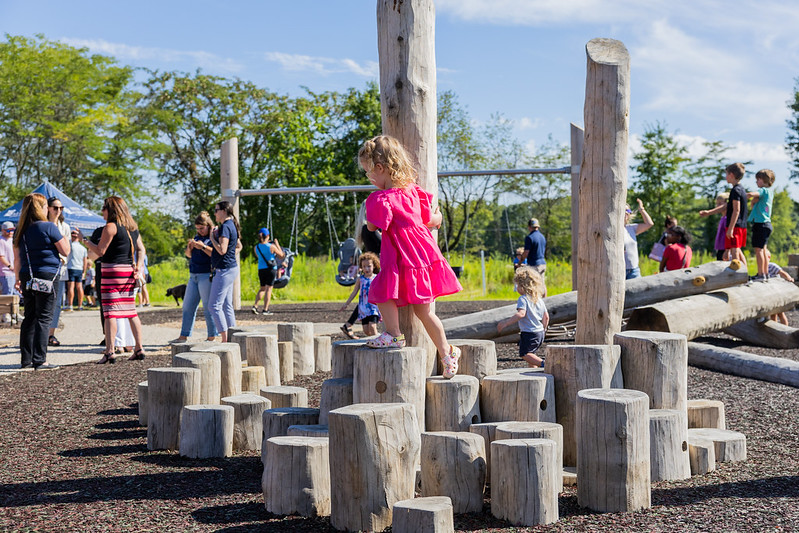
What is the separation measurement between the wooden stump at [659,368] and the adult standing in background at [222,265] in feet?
15.9

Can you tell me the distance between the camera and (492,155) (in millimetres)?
35281

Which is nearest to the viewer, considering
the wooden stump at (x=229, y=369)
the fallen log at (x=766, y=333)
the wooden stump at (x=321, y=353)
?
the wooden stump at (x=229, y=369)

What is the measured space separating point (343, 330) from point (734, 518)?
6.69 metres

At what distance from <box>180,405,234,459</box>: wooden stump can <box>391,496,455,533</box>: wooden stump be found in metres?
1.91

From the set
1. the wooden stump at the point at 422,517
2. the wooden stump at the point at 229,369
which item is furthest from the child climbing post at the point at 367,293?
the wooden stump at the point at 422,517

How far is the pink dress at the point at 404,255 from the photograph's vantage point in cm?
404

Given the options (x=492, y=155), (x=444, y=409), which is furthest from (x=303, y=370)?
(x=492, y=155)

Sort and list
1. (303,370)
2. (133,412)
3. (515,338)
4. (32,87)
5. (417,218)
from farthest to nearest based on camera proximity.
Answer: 1. (32,87)
2. (515,338)
3. (303,370)
4. (133,412)
5. (417,218)

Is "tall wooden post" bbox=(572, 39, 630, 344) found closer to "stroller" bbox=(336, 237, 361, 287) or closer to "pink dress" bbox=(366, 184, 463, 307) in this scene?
"pink dress" bbox=(366, 184, 463, 307)

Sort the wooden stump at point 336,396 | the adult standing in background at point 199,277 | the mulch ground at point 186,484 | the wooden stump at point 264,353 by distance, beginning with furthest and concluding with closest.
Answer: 1. the adult standing in background at point 199,277
2. the wooden stump at point 264,353
3. the wooden stump at point 336,396
4. the mulch ground at point 186,484

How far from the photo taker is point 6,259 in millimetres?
12906

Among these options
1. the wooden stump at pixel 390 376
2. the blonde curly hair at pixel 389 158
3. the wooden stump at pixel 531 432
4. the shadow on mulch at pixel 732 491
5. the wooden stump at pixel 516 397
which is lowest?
the shadow on mulch at pixel 732 491

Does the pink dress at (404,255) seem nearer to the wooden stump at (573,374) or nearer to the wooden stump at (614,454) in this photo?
the wooden stump at (573,374)

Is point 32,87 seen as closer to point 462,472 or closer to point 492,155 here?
point 492,155
